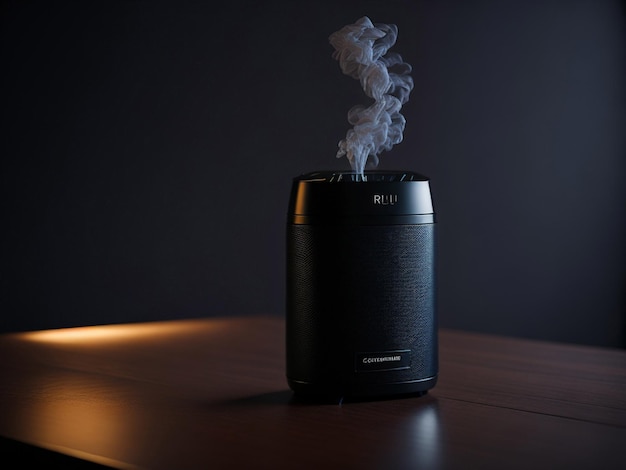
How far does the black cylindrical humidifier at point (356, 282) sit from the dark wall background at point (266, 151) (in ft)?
3.54

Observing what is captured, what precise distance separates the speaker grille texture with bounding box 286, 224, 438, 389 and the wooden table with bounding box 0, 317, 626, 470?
4 cm

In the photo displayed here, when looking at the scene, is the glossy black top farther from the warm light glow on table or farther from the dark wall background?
the dark wall background

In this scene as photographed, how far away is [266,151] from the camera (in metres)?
2.37

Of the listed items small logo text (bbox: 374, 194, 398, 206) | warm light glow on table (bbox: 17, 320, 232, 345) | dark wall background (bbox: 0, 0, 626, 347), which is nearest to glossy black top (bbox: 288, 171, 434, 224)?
small logo text (bbox: 374, 194, 398, 206)

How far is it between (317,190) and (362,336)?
0.15 meters

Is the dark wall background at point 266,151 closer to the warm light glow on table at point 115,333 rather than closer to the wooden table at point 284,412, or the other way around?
the warm light glow on table at point 115,333

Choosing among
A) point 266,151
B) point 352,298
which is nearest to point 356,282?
point 352,298

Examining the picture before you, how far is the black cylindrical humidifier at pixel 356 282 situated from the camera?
960 millimetres

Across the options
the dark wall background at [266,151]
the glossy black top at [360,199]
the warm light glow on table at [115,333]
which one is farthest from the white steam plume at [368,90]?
the dark wall background at [266,151]

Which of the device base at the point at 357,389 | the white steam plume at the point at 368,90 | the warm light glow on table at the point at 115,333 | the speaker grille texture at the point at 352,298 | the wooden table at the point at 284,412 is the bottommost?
the warm light glow on table at the point at 115,333

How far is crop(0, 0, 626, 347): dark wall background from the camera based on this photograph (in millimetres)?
1944

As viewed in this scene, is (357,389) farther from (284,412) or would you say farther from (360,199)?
(360,199)

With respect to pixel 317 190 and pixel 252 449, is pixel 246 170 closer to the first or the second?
pixel 317 190

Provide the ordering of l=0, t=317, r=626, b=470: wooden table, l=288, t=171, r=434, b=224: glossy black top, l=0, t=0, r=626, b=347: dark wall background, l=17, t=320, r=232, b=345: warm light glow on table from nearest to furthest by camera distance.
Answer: l=0, t=317, r=626, b=470: wooden table < l=288, t=171, r=434, b=224: glossy black top < l=17, t=320, r=232, b=345: warm light glow on table < l=0, t=0, r=626, b=347: dark wall background
